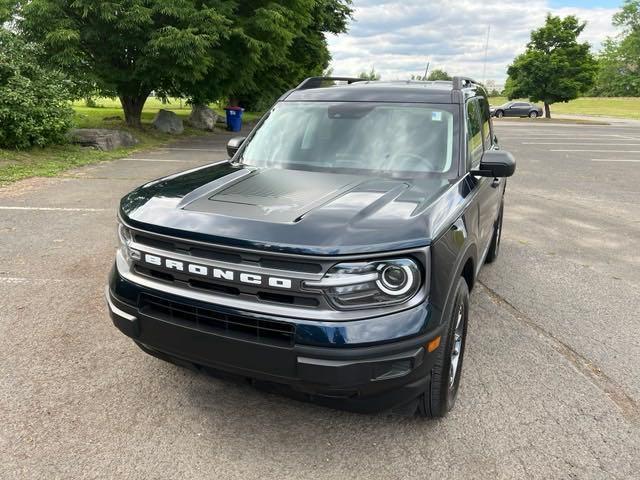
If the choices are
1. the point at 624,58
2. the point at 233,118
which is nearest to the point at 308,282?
the point at 233,118

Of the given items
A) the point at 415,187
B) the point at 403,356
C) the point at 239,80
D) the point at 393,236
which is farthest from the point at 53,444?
the point at 239,80

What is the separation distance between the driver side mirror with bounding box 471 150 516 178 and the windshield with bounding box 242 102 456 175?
0.67ft

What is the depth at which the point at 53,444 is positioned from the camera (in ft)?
8.43

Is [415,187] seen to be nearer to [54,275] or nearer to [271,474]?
[271,474]

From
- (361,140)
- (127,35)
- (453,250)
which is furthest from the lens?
(127,35)

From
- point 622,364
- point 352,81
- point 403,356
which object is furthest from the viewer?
point 352,81

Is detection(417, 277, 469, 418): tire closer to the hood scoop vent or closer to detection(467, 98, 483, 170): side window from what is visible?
the hood scoop vent

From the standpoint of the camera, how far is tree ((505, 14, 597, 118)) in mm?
35844

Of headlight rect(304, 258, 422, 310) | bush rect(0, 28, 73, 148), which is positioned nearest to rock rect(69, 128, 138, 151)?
bush rect(0, 28, 73, 148)

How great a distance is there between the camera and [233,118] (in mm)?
23312

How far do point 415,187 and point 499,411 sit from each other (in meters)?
1.37

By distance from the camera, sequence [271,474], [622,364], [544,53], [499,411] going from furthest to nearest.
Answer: [544,53] < [622,364] < [499,411] < [271,474]

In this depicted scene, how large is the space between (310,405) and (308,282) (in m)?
1.07

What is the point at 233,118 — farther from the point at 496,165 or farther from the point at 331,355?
the point at 331,355
